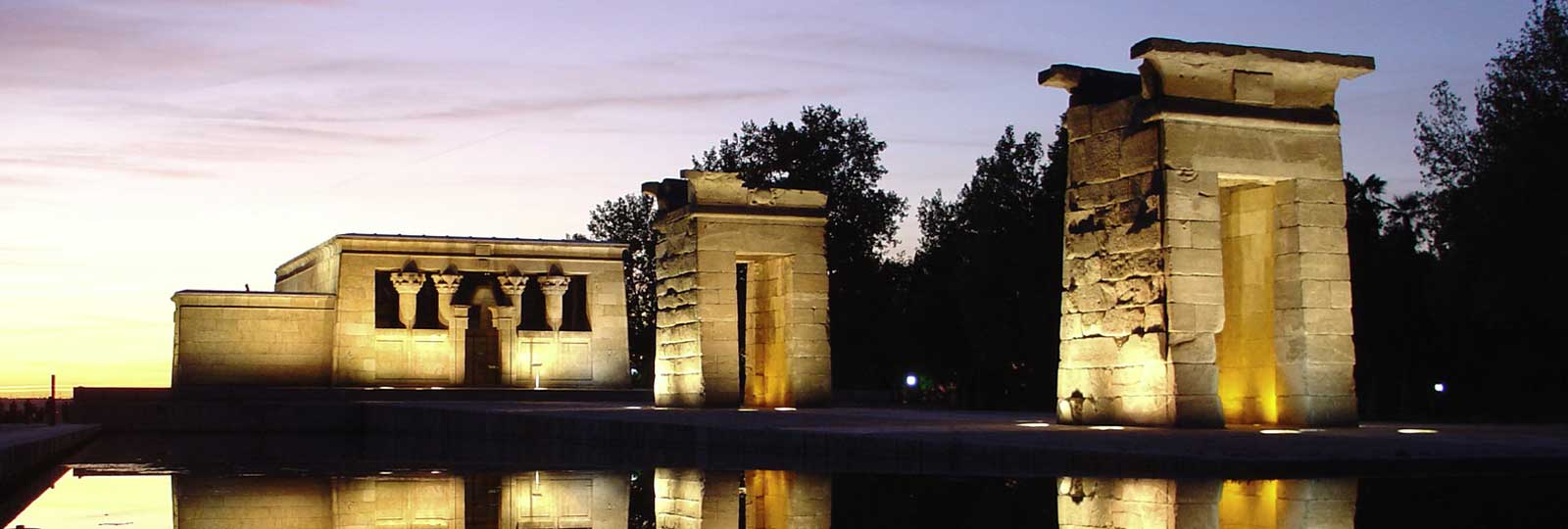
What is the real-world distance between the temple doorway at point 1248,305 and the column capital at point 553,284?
25148 millimetres

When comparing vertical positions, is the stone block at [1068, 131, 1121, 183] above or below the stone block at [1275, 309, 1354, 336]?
above

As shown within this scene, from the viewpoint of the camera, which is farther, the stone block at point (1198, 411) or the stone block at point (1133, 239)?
the stone block at point (1133, 239)

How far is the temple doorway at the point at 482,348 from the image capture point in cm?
4456

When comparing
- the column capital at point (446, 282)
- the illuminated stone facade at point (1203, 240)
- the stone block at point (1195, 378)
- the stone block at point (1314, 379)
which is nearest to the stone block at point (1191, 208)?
the illuminated stone facade at point (1203, 240)

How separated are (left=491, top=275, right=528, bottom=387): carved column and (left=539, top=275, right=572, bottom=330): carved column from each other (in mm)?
508

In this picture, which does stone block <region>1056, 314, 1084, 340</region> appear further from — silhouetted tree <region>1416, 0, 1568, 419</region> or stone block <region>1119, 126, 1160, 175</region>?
silhouetted tree <region>1416, 0, 1568, 419</region>

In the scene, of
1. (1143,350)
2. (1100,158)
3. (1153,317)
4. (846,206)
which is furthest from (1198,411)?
(846,206)

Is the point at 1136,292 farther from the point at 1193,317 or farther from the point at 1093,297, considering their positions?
the point at 1093,297

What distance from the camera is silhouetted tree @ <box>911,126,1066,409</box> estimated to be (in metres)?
42.8

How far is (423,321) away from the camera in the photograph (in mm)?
43875

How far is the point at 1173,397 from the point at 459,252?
27519 millimetres

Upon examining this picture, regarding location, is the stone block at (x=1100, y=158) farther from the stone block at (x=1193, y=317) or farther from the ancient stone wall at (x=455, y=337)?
the ancient stone wall at (x=455, y=337)

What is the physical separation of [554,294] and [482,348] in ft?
7.59

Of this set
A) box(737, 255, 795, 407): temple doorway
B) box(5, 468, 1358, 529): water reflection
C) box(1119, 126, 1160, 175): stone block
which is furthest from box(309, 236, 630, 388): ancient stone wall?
box(5, 468, 1358, 529): water reflection
